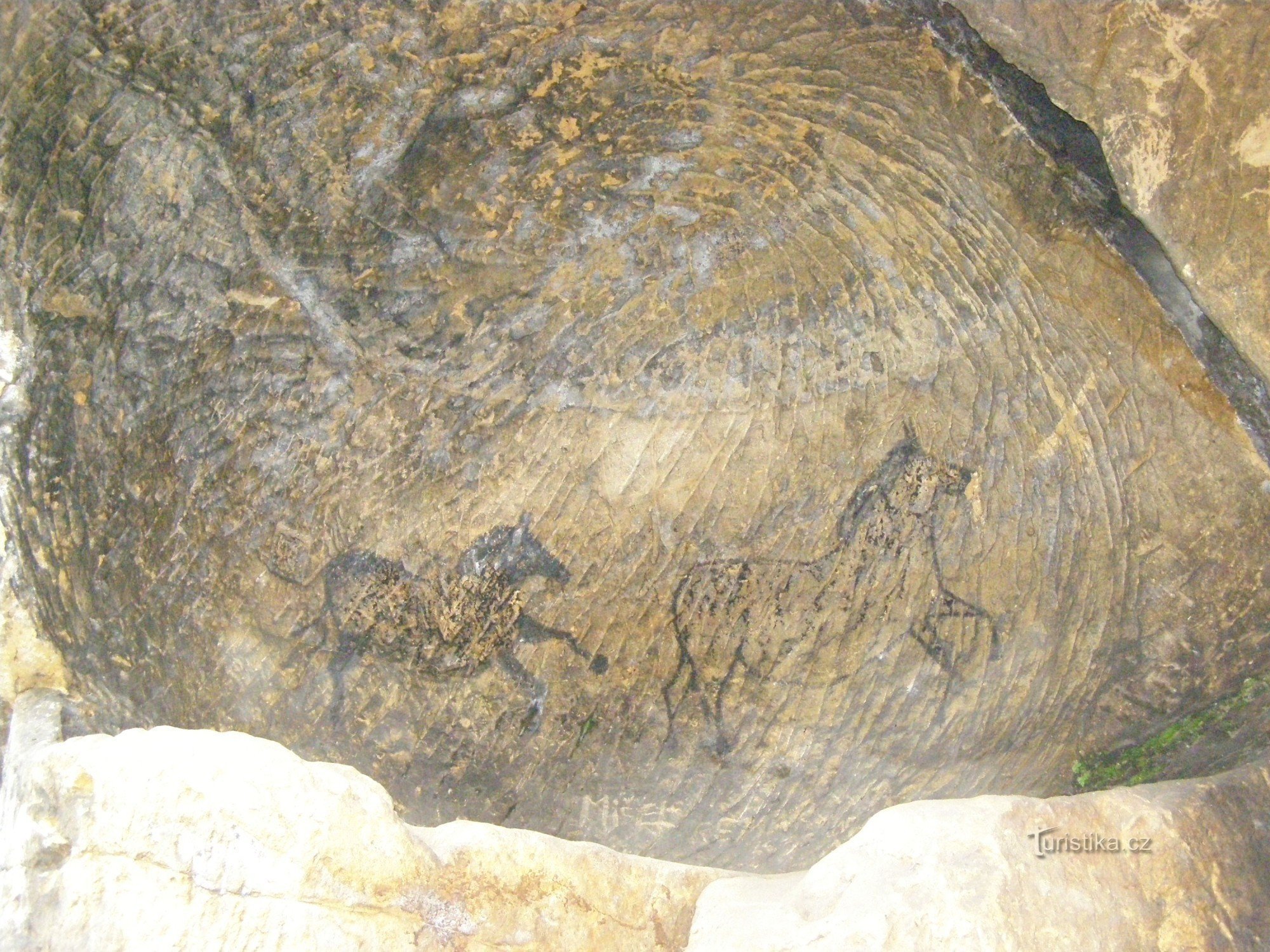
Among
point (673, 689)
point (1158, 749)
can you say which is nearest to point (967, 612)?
point (1158, 749)

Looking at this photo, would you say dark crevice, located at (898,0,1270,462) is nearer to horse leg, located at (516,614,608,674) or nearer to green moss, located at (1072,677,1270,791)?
green moss, located at (1072,677,1270,791)

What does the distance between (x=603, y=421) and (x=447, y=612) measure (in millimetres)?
503

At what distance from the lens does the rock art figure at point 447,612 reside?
7.21 ft

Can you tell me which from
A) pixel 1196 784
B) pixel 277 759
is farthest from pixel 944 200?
pixel 277 759

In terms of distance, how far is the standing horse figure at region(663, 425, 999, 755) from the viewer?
2.18 meters

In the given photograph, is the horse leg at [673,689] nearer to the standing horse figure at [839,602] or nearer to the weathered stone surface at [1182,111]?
the standing horse figure at [839,602]

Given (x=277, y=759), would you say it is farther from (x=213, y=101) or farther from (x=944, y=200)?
(x=944, y=200)

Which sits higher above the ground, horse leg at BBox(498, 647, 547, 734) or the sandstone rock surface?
the sandstone rock surface

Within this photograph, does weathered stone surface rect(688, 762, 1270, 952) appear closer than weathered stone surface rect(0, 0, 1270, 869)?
Yes

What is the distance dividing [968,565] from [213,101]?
1596 mm

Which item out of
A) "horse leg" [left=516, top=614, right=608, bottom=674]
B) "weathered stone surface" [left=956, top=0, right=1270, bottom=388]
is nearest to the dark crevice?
"weathered stone surface" [left=956, top=0, right=1270, bottom=388]

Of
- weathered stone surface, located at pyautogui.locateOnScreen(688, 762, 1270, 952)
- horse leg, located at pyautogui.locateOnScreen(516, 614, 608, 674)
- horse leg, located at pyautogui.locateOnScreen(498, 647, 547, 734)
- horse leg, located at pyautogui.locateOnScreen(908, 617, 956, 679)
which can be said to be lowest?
horse leg, located at pyautogui.locateOnScreen(498, 647, 547, 734)

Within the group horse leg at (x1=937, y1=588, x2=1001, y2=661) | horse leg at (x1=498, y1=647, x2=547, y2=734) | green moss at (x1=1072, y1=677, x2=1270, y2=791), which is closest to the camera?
green moss at (x1=1072, y1=677, x2=1270, y2=791)

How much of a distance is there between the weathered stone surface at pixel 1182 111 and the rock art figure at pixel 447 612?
128 centimetres
